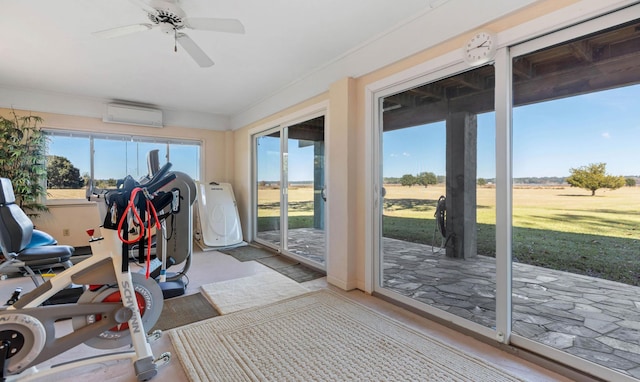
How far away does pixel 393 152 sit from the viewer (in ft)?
9.46

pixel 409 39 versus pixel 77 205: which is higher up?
pixel 409 39

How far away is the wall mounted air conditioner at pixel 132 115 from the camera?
4.64m

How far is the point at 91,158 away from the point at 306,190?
366 centimetres

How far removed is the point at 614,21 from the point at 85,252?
6.28 m

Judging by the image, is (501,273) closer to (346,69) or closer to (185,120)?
(346,69)

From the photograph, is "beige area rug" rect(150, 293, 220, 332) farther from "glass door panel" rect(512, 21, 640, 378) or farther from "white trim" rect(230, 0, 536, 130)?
"white trim" rect(230, 0, 536, 130)

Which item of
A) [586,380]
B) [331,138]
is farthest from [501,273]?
[331,138]

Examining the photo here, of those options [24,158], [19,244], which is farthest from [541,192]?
[24,158]

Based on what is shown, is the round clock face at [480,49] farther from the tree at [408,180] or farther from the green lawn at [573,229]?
the tree at [408,180]

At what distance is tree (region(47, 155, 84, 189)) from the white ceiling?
778 mm

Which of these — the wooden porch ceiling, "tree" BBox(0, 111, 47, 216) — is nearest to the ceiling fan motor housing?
the wooden porch ceiling

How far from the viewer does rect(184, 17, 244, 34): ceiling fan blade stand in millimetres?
2014

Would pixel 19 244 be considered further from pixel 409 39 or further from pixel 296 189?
pixel 409 39

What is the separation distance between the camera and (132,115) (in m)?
4.77
